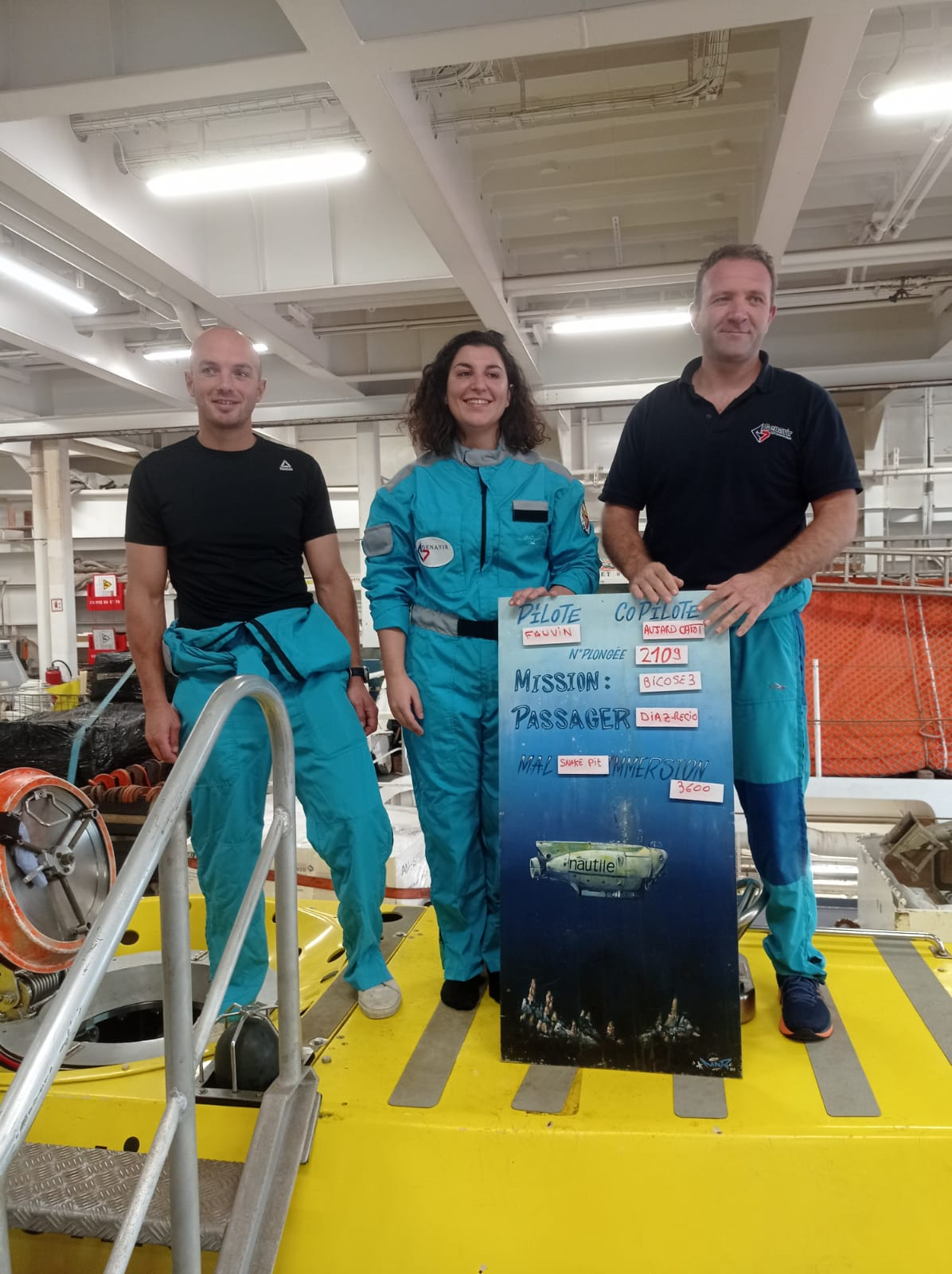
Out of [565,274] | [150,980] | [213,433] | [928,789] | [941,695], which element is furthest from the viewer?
[565,274]

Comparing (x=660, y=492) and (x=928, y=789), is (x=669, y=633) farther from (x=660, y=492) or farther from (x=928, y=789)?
(x=928, y=789)

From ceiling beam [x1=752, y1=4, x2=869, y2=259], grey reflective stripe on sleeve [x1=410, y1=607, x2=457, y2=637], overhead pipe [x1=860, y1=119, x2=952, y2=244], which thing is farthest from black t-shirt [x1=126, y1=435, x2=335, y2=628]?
overhead pipe [x1=860, y1=119, x2=952, y2=244]

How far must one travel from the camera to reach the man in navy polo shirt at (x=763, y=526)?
2.01 metres

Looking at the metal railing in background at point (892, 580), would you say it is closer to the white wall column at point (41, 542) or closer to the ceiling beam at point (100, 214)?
the ceiling beam at point (100, 214)

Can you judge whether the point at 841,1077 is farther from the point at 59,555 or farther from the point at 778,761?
the point at 59,555

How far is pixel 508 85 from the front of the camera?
15.3 feet

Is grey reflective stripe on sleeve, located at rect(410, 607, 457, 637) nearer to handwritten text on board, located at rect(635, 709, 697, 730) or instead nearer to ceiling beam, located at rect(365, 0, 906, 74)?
handwritten text on board, located at rect(635, 709, 697, 730)

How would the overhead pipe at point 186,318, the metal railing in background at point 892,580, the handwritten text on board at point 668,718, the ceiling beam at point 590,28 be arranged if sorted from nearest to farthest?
the handwritten text on board at point 668,718 → the ceiling beam at point 590,28 → the metal railing in background at point 892,580 → the overhead pipe at point 186,318

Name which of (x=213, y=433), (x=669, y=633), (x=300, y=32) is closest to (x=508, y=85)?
(x=300, y=32)

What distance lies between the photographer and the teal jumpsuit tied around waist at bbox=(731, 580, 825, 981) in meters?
2.02

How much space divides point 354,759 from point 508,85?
13.7 ft

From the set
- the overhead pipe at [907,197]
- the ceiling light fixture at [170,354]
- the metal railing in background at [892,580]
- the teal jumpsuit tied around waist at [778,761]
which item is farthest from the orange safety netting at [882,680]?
the ceiling light fixture at [170,354]

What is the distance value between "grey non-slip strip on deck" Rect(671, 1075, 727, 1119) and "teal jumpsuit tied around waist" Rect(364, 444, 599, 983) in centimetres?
60

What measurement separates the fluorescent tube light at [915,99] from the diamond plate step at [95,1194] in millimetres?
5220
